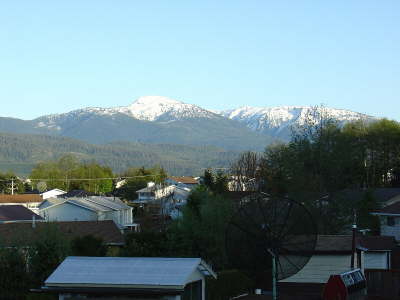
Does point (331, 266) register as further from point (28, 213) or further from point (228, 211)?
point (28, 213)

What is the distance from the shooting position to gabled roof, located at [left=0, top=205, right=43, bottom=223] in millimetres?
73812

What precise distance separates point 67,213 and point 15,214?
8.29 meters

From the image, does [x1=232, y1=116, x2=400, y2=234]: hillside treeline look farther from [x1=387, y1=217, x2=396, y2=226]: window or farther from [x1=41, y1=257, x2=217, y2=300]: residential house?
[x1=41, y1=257, x2=217, y2=300]: residential house

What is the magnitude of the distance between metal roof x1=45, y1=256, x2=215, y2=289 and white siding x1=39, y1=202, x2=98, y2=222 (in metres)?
55.9

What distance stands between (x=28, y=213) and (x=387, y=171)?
167ft

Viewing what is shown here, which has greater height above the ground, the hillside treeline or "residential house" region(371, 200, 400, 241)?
the hillside treeline

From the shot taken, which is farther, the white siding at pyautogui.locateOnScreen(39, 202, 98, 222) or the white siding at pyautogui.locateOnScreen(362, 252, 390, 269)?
the white siding at pyautogui.locateOnScreen(39, 202, 98, 222)

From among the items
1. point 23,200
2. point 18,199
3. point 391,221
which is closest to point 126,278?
point 391,221

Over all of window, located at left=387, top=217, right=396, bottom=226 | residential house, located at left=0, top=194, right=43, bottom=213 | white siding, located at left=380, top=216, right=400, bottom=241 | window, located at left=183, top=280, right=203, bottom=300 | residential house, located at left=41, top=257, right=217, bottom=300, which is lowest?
residential house, located at left=0, top=194, right=43, bottom=213

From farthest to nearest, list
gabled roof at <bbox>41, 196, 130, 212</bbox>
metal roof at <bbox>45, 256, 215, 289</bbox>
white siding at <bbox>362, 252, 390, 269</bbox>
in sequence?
gabled roof at <bbox>41, 196, 130, 212</bbox>
white siding at <bbox>362, 252, 390, 269</bbox>
metal roof at <bbox>45, 256, 215, 289</bbox>

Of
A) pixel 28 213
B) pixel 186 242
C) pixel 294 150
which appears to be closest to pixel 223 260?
pixel 186 242

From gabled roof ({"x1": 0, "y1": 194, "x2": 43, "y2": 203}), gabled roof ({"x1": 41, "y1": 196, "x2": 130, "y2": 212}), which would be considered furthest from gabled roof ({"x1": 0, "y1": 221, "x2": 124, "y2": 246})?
gabled roof ({"x1": 0, "y1": 194, "x2": 43, "y2": 203})

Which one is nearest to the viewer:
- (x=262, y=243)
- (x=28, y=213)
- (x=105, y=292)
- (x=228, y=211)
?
(x=105, y=292)

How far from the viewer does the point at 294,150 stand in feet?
224
